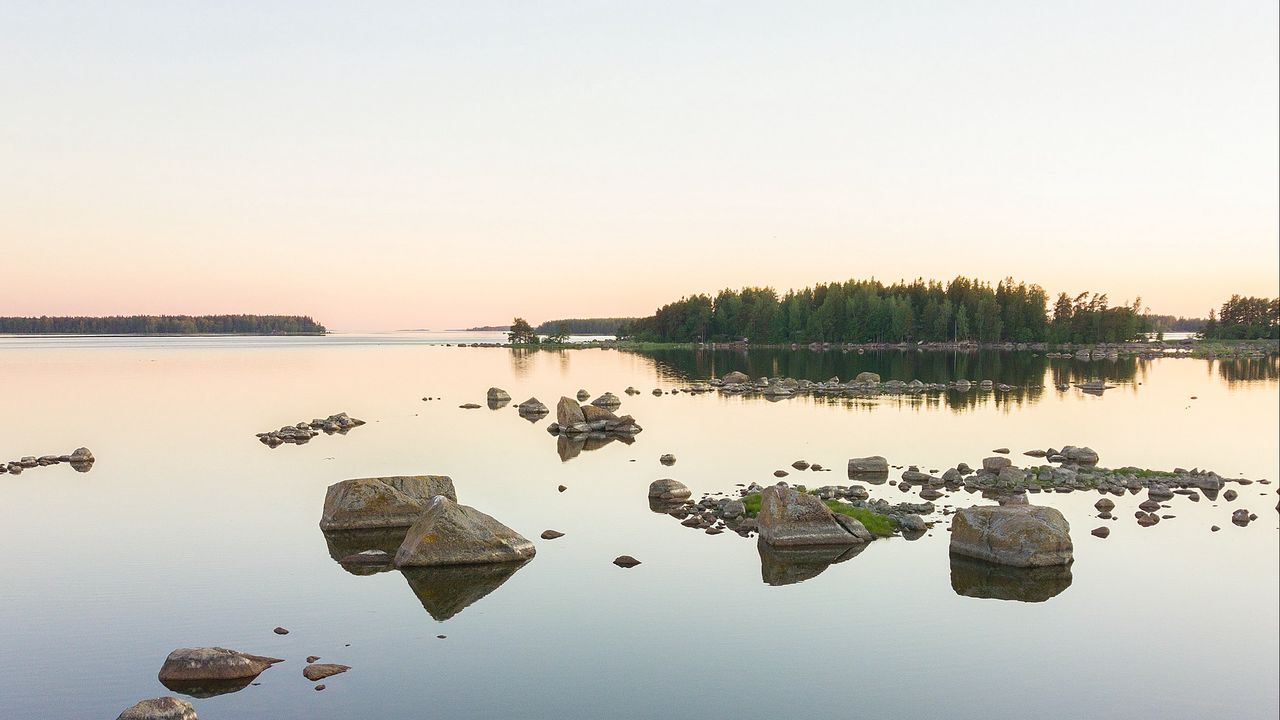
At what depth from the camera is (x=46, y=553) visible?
71.2 ft

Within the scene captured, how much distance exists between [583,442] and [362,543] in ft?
65.8

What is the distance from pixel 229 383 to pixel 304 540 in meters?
63.1

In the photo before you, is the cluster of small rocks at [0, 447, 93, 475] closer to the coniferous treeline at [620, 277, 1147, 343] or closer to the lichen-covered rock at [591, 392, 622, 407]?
the lichen-covered rock at [591, 392, 622, 407]

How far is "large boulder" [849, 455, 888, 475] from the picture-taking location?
31.5 metres

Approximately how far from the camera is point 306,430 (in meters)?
44.1

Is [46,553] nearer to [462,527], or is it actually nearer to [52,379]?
[462,527]

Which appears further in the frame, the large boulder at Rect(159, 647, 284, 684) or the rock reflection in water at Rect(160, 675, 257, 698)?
the large boulder at Rect(159, 647, 284, 684)

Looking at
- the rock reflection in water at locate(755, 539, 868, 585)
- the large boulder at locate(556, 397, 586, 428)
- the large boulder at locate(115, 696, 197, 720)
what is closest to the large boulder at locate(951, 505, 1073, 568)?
the rock reflection in water at locate(755, 539, 868, 585)

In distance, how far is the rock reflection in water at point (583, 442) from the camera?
3866 cm

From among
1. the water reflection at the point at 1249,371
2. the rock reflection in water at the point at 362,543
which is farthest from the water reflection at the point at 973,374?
the rock reflection in water at the point at 362,543

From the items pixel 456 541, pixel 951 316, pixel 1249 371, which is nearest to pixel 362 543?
pixel 456 541

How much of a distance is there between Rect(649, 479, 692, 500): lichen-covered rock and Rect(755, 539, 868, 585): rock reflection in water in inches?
230

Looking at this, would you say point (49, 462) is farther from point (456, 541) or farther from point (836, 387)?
point (836, 387)

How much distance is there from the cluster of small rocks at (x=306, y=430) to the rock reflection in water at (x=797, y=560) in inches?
1111
